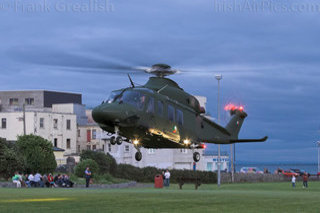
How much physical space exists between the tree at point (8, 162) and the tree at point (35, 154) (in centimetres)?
221

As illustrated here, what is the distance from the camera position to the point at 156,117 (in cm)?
3681

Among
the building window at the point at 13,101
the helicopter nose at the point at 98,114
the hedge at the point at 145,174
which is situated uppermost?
the building window at the point at 13,101

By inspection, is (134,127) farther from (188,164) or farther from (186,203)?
(188,164)

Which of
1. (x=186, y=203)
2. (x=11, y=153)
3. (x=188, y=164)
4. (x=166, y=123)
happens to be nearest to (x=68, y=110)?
(x=188, y=164)

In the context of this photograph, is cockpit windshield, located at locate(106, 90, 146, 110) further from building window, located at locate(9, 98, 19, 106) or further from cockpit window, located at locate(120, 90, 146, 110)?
building window, located at locate(9, 98, 19, 106)

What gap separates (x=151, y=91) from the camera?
3728 centimetres

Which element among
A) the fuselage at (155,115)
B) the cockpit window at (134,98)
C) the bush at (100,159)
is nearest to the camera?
the fuselage at (155,115)

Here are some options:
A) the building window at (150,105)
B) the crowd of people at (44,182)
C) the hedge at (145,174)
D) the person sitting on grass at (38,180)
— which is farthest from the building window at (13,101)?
the building window at (150,105)

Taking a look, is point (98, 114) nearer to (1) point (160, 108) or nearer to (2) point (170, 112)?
(1) point (160, 108)

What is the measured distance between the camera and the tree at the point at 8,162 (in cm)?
6095

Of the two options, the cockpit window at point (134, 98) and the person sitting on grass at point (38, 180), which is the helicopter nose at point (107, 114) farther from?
the person sitting on grass at point (38, 180)

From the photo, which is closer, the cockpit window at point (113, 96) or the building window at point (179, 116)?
the cockpit window at point (113, 96)

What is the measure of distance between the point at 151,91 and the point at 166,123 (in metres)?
2.06

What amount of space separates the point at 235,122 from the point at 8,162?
2438 cm
